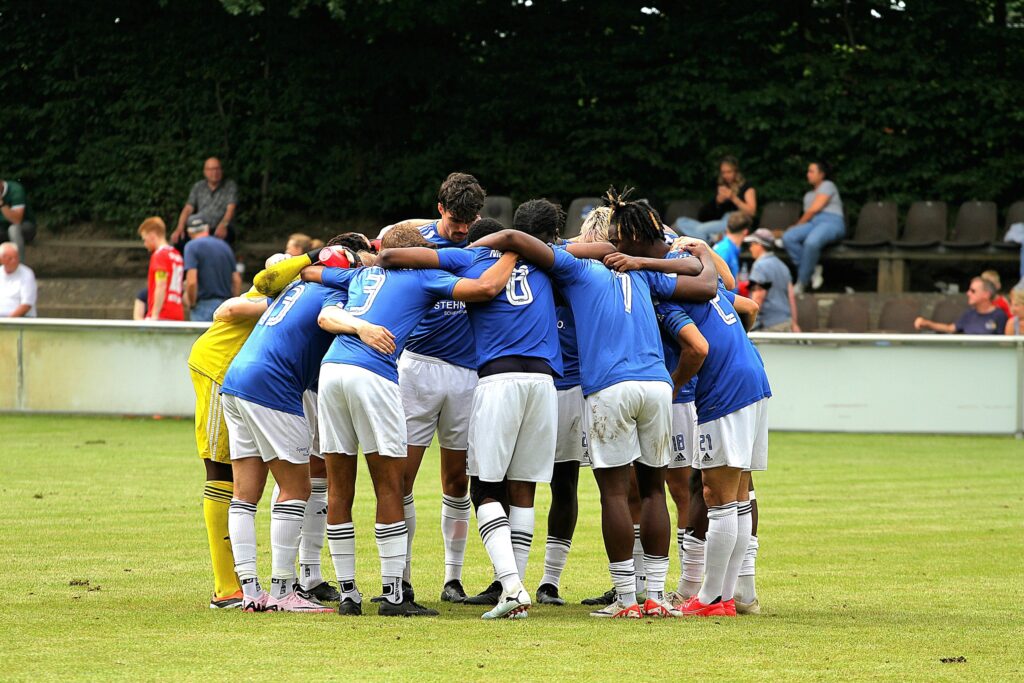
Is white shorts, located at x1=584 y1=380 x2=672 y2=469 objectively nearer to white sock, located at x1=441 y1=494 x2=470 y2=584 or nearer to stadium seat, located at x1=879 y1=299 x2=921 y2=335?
white sock, located at x1=441 y1=494 x2=470 y2=584

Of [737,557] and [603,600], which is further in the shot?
[603,600]

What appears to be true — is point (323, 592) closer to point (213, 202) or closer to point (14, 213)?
point (213, 202)

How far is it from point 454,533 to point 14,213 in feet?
52.8

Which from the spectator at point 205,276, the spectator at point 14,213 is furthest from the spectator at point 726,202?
the spectator at point 14,213

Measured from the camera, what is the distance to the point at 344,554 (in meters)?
6.96

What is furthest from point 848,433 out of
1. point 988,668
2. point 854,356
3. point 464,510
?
point 988,668

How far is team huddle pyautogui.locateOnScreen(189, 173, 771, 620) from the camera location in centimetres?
692

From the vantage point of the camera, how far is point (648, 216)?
7.29 m

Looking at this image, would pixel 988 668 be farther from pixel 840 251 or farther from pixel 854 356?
pixel 840 251

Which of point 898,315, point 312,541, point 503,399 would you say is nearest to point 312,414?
point 312,541

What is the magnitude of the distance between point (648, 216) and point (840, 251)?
48.6ft

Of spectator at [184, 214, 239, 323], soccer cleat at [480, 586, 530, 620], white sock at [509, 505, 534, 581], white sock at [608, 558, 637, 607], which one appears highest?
spectator at [184, 214, 239, 323]

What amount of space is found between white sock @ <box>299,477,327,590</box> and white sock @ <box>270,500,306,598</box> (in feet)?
1.61

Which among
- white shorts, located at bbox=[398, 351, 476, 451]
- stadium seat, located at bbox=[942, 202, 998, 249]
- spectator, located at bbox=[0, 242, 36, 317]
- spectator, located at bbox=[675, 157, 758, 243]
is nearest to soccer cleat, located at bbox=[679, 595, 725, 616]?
white shorts, located at bbox=[398, 351, 476, 451]
